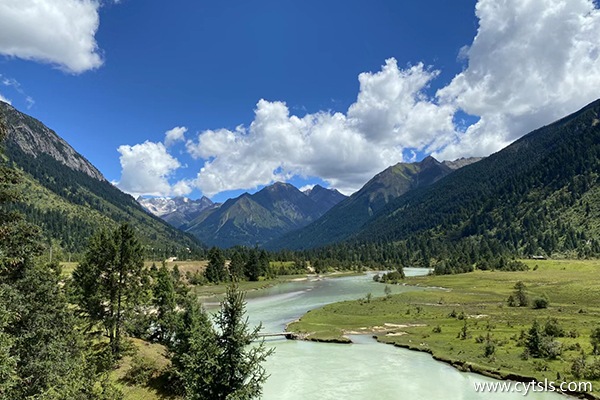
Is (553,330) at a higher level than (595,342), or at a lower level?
lower

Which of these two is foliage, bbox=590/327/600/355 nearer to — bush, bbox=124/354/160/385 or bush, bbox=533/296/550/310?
bush, bbox=533/296/550/310

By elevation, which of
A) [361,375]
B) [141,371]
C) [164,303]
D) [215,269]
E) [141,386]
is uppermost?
[215,269]

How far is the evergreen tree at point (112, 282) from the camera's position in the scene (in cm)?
4278

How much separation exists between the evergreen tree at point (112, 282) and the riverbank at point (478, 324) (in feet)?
120

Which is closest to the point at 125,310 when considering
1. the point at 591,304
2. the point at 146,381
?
the point at 146,381

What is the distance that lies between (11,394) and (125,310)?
23.9m

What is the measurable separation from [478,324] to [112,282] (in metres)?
63.8

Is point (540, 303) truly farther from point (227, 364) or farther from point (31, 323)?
point (31, 323)

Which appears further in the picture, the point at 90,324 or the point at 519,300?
the point at 519,300

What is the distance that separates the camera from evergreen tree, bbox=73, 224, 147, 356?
140ft

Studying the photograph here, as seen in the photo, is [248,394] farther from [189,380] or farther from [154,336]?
[154,336]

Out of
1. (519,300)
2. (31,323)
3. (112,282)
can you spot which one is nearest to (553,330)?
(519,300)

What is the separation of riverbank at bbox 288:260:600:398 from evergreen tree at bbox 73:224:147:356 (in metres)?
36.5

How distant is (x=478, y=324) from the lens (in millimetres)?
71375
